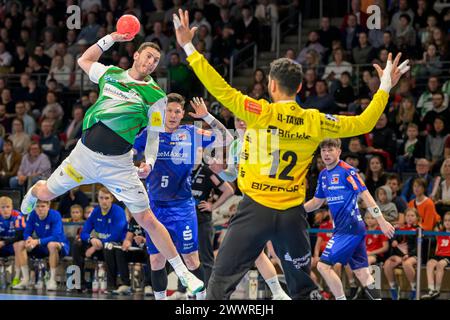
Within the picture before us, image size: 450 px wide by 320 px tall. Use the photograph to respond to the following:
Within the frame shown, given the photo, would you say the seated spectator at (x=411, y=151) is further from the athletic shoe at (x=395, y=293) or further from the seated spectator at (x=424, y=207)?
the athletic shoe at (x=395, y=293)

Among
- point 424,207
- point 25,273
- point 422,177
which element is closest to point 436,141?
point 422,177

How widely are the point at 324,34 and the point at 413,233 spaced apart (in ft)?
20.6

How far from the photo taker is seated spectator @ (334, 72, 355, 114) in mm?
15758

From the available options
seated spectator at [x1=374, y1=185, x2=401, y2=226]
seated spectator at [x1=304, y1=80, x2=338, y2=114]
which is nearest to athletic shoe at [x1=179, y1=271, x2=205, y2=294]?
seated spectator at [x1=374, y1=185, x2=401, y2=226]

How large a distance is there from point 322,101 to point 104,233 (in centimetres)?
478

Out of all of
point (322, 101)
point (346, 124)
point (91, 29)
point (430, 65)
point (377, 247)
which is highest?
point (91, 29)

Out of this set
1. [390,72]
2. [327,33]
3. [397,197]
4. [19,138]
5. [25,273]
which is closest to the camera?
[390,72]

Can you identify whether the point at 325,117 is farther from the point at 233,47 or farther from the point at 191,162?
the point at 233,47

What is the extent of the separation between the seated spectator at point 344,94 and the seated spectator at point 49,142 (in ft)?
17.8

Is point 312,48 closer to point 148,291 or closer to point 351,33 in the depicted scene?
point 351,33

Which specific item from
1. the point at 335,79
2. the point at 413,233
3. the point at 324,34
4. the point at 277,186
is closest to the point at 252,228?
the point at 277,186

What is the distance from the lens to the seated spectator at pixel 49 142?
1716 cm

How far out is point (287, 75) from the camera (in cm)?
671

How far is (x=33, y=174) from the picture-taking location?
1641cm
